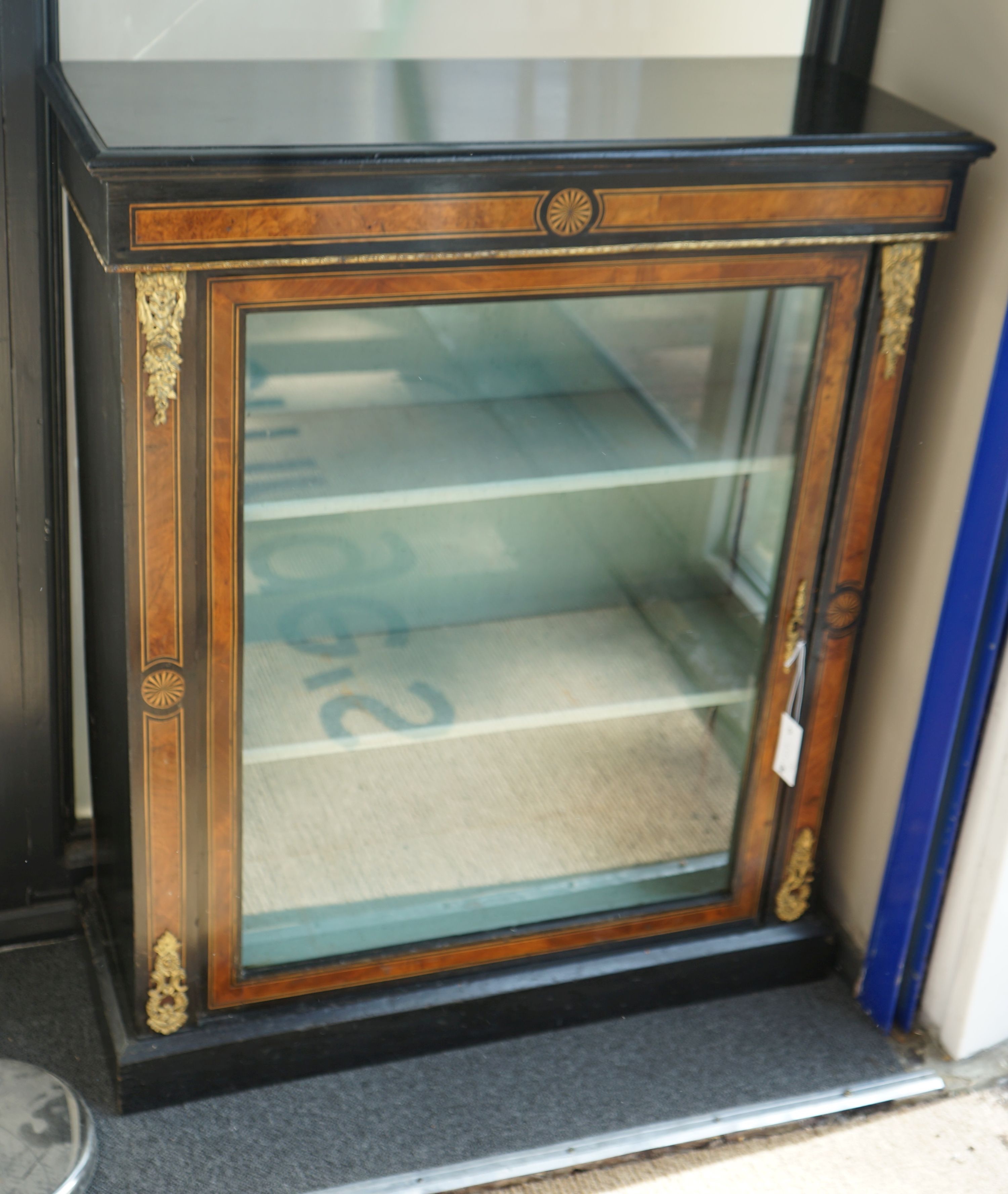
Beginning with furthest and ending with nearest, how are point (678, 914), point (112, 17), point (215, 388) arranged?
point (678, 914) < point (112, 17) < point (215, 388)

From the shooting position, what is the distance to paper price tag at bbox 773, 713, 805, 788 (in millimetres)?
1527

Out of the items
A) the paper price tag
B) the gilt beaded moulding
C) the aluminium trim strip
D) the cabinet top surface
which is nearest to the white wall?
the cabinet top surface

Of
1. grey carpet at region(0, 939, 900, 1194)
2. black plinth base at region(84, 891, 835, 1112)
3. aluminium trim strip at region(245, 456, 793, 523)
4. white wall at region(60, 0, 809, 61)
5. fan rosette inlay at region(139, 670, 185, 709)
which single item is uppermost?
white wall at region(60, 0, 809, 61)

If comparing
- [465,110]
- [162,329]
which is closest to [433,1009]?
[162,329]

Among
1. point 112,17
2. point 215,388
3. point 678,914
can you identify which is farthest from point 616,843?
point 112,17

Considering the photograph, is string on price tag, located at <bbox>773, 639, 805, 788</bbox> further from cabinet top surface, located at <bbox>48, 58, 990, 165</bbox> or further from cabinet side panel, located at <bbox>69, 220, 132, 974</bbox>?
cabinet side panel, located at <bbox>69, 220, 132, 974</bbox>

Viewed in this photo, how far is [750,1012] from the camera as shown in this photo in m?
1.67

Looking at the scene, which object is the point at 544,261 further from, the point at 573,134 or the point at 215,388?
the point at 215,388

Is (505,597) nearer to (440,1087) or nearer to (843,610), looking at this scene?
(843,610)

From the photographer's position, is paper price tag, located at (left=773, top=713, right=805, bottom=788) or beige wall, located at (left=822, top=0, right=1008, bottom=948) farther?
paper price tag, located at (left=773, top=713, right=805, bottom=788)

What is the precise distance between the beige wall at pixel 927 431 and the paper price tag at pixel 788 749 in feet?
0.35

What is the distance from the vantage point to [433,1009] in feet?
5.09

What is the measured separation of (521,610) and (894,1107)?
71 centimetres

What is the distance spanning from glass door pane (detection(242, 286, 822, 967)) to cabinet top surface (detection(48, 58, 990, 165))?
150 millimetres
